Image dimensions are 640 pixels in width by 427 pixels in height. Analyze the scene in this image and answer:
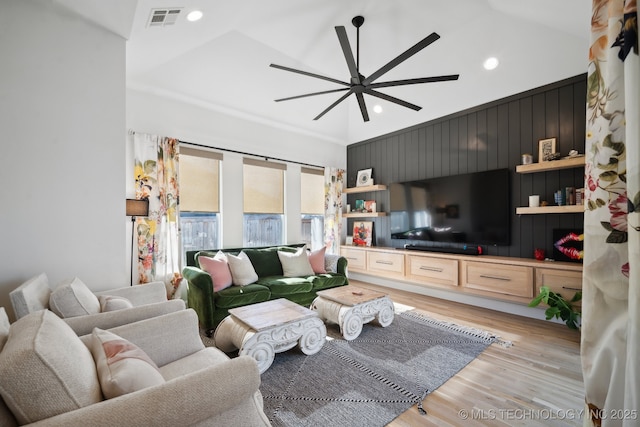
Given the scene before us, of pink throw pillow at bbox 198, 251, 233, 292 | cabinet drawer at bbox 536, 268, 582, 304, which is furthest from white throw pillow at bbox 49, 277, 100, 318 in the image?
cabinet drawer at bbox 536, 268, 582, 304

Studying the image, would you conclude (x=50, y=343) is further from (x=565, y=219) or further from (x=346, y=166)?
(x=346, y=166)

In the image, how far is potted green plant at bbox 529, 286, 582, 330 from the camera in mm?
2902

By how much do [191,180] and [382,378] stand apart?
11.1 ft

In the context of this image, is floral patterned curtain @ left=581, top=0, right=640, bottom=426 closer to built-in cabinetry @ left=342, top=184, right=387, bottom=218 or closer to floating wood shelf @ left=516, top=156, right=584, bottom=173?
floating wood shelf @ left=516, top=156, right=584, bottom=173

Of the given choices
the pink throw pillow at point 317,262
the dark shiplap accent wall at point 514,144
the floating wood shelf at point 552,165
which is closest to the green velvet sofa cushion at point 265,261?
the pink throw pillow at point 317,262

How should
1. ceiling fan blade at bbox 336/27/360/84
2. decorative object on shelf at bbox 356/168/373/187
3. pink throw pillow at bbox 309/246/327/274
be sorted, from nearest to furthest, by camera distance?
ceiling fan blade at bbox 336/27/360/84
pink throw pillow at bbox 309/246/327/274
decorative object on shelf at bbox 356/168/373/187

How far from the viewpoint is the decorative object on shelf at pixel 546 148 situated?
3.44 m

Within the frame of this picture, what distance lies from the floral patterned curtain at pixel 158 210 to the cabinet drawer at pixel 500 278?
384 centimetres

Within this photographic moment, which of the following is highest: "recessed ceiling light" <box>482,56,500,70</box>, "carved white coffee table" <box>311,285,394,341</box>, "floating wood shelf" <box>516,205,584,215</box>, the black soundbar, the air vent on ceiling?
"recessed ceiling light" <box>482,56,500,70</box>

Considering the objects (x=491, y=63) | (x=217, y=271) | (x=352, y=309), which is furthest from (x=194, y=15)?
(x=491, y=63)

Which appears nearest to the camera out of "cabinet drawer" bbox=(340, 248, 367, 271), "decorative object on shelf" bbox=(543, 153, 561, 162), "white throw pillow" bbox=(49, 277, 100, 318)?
"white throw pillow" bbox=(49, 277, 100, 318)

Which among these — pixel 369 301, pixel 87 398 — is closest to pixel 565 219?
pixel 369 301

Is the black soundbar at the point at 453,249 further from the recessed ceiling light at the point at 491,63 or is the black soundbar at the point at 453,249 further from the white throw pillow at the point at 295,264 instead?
the recessed ceiling light at the point at 491,63

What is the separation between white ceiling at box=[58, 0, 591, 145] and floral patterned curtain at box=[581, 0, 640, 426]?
2.86 metres
